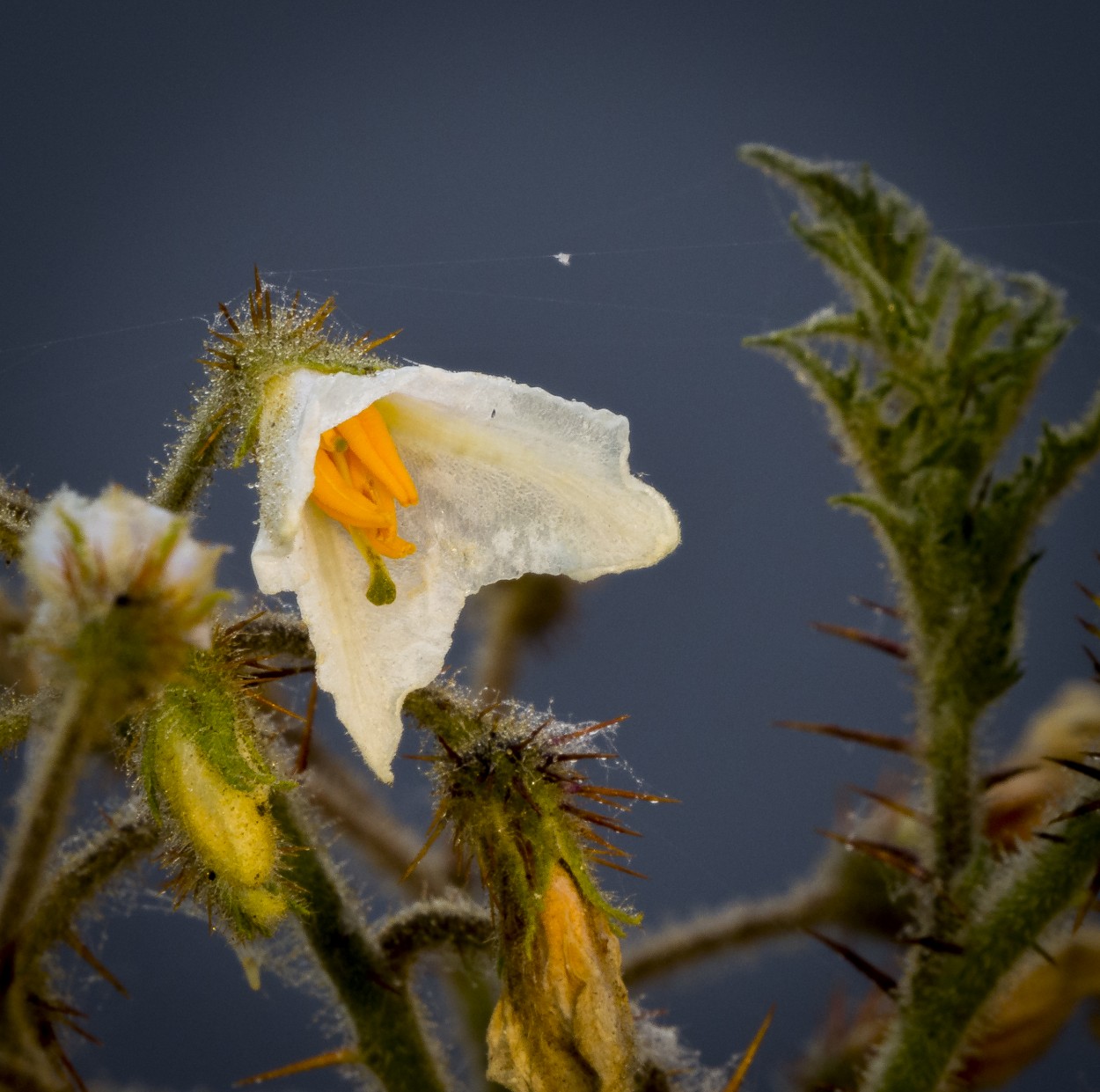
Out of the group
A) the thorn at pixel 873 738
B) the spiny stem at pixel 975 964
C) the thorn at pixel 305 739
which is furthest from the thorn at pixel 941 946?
the thorn at pixel 305 739

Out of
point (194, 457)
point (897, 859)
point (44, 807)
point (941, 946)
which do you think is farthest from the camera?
point (897, 859)

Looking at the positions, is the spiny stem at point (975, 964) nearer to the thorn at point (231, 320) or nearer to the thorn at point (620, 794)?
the thorn at point (620, 794)

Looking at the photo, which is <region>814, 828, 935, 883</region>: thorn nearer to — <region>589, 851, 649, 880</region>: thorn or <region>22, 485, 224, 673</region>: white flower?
<region>589, 851, 649, 880</region>: thorn

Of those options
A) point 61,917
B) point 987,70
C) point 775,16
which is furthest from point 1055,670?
point 61,917

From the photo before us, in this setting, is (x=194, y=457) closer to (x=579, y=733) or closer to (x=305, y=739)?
(x=305, y=739)

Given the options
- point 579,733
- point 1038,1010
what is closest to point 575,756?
point 579,733
